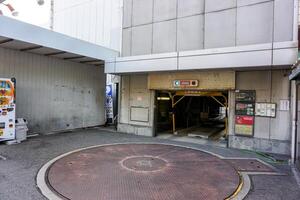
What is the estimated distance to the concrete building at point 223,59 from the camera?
6.46 metres

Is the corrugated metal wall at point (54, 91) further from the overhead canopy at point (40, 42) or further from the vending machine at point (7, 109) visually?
the vending machine at point (7, 109)

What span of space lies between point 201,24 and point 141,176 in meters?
5.98

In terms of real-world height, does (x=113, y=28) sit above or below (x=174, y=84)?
above

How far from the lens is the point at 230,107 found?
7.55 m

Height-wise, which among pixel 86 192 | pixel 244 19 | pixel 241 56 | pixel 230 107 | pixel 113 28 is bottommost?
pixel 86 192

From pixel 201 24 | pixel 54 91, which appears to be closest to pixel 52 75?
pixel 54 91

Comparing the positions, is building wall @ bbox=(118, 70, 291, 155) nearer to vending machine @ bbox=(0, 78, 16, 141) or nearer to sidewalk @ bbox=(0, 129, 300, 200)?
sidewalk @ bbox=(0, 129, 300, 200)

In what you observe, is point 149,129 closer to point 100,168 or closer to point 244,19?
point 100,168

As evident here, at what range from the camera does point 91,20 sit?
1441cm

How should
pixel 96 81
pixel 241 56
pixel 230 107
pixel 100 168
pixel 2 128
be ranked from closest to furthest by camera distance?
pixel 100 168 < pixel 241 56 < pixel 2 128 < pixel 230 107 < pixel 96 81

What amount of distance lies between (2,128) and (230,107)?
7.72 metres

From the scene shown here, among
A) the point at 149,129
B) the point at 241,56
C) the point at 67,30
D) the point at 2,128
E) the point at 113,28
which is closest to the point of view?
the point at 241,56

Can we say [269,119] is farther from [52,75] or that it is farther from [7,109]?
[52,75]

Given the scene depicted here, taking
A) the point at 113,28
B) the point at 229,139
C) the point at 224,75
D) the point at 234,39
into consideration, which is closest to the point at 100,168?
the point at 229,139
